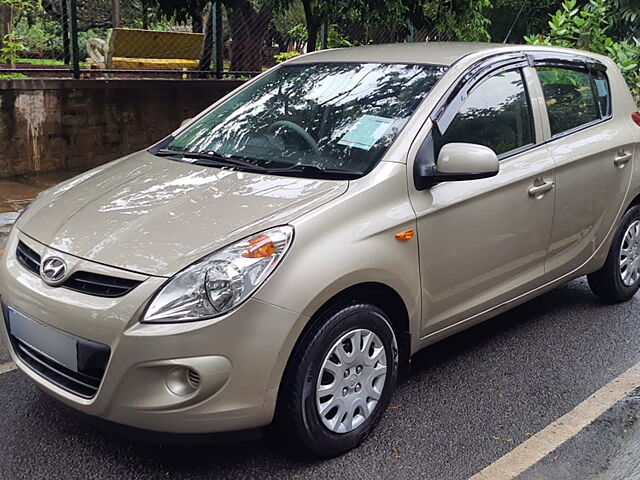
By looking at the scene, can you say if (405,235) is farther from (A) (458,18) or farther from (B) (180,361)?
(A) (458,18)

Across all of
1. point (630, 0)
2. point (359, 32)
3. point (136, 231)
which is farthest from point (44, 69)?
point (630, 0)

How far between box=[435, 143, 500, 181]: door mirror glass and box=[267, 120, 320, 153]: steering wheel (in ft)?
2.00

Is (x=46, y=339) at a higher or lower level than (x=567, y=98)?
lower

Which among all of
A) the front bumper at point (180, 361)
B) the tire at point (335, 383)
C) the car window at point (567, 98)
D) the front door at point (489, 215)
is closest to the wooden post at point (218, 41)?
the car window at point (567, 98)

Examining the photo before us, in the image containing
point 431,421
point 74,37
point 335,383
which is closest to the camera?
point 335,383

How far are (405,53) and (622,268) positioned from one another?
2.14 meters

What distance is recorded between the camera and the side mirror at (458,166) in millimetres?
3184

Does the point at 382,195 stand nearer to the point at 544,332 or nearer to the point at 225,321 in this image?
the point at 225,321

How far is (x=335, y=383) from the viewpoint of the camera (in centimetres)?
294

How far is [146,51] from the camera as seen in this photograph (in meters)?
10.5

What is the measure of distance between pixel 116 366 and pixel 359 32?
25.1 feet

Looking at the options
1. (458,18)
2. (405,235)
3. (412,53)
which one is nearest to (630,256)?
(412,53)

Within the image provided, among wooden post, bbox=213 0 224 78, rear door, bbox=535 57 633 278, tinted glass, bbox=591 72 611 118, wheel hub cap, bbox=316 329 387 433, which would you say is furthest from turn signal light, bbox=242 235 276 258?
wooden post, bbox=213 0 224 78

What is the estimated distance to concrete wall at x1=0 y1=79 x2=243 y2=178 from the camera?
24.5ft
